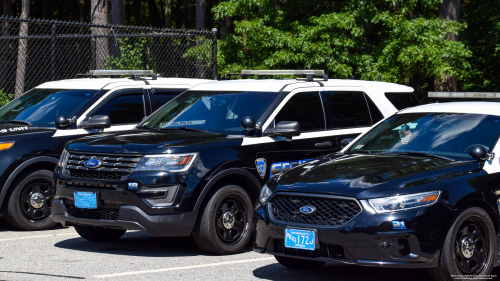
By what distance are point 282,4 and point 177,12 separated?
21.0 metres

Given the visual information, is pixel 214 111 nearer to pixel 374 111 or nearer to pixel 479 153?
pixel 374 111

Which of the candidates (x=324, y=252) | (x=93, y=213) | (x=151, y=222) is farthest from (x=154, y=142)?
(x=324, y=252)

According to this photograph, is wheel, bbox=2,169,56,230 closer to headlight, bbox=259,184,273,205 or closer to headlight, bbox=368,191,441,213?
headlight, bbox=259,184,273,205

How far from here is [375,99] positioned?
30.2 ft

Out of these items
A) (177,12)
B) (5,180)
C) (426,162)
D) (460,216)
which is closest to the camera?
(460,216)

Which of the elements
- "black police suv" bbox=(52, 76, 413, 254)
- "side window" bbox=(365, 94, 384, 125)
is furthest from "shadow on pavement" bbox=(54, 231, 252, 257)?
"side window" bbox=(365, 94, 384, 125)

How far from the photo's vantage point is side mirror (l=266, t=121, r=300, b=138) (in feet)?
24.4

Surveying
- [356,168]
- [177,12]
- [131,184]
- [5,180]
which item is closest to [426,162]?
[356,168]

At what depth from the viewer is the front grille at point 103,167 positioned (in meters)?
7.01

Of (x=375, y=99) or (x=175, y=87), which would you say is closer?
(x=375, y=99)

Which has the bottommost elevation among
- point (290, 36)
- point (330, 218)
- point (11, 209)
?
point (11, 209)

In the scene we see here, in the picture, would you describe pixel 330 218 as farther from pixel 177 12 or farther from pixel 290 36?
pixel 177 12

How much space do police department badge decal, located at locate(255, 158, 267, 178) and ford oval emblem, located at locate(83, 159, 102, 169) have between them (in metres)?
1.68

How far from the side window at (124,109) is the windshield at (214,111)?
1.18 m
